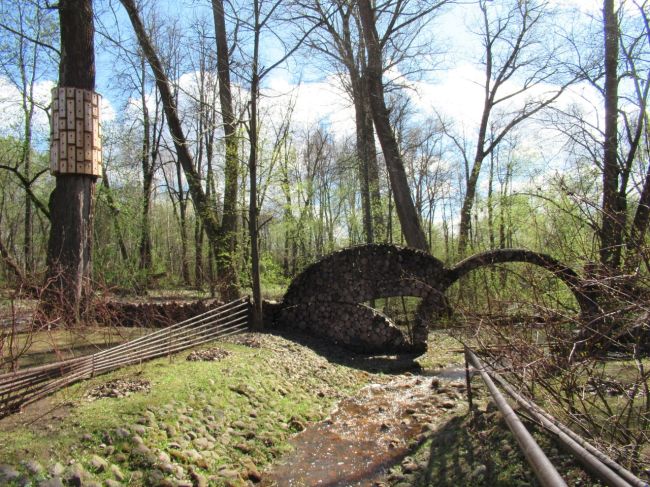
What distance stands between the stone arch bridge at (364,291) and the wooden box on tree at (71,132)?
597 cm

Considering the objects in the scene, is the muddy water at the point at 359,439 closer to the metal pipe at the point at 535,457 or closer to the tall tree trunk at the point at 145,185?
the metal pipe at the point at 535,457

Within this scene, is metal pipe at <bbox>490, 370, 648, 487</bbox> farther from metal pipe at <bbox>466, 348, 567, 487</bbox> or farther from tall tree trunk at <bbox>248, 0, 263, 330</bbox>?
tall tree trunk at <bbox>248, 0, 263, 330</bbox>

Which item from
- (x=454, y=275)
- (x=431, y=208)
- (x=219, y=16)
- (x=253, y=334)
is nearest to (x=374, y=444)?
(x=253, y=334)

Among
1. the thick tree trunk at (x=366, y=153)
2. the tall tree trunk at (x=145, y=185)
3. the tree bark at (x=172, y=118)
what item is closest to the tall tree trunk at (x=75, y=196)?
the tree bark at (x=172, y=118)

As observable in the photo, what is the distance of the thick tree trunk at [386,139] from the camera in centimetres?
1453

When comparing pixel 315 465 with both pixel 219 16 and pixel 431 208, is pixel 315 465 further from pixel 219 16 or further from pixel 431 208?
pixel 431 208

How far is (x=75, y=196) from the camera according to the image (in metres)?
9.60

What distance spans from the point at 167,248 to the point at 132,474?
28890mm

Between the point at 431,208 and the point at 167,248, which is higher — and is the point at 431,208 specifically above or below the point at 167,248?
above

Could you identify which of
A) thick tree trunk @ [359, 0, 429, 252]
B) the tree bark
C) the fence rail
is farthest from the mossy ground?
thick tree trunk @ [359, 0, 429, 252]

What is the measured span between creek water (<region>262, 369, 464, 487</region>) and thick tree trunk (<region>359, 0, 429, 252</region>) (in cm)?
636

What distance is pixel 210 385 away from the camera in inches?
268

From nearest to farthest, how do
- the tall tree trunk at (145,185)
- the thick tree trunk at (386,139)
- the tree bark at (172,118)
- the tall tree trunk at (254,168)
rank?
1. the tall tree trunk at (254,168)
2. the tree bark at (172,118)
3. the thick tree trunk at (386,139)
4. the tall tree trunk at (145,185)

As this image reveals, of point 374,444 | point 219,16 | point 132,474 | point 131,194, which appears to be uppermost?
point 219,16
